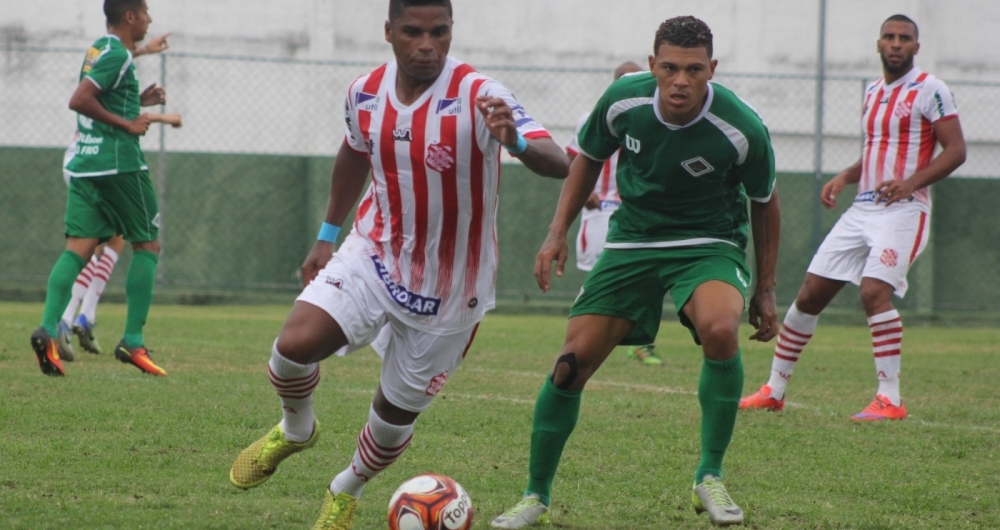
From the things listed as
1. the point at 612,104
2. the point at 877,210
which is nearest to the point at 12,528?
the point at 612,104

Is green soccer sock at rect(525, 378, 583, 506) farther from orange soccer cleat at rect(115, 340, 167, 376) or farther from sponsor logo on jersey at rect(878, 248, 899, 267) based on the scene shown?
orange soccer cleat at rect(115, 340, 167, 376)

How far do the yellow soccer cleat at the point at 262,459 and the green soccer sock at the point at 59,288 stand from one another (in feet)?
11.3

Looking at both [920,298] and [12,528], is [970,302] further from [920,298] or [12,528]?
[12,528]

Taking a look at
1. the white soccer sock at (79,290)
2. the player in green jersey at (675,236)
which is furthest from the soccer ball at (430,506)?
the white soccer sock at (79,290)

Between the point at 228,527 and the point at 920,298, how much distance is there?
1324 cm

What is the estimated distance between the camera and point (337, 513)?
4207 mm

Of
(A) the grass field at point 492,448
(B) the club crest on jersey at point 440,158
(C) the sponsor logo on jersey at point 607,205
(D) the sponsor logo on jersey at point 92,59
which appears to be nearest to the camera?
(B) the club crest on jersey at point 440,158

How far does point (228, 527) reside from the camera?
414 cm

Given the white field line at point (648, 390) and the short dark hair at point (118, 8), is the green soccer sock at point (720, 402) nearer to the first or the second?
the white field line at point (648, 390)

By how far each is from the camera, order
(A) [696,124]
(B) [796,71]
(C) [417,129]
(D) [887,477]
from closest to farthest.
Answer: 1. (C) [417,129]
2. (A) [696,124]
3. (D) [887,477]
4. (B) [796,71]

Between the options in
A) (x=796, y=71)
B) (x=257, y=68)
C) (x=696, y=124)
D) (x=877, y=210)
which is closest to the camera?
(x=696, y=124)

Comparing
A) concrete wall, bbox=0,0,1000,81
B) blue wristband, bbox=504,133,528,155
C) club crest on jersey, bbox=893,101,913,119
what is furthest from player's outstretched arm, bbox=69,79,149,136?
concrete wall, bbox=0,0,1000,81

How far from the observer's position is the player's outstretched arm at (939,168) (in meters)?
7.31

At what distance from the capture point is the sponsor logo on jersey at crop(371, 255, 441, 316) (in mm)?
4312
